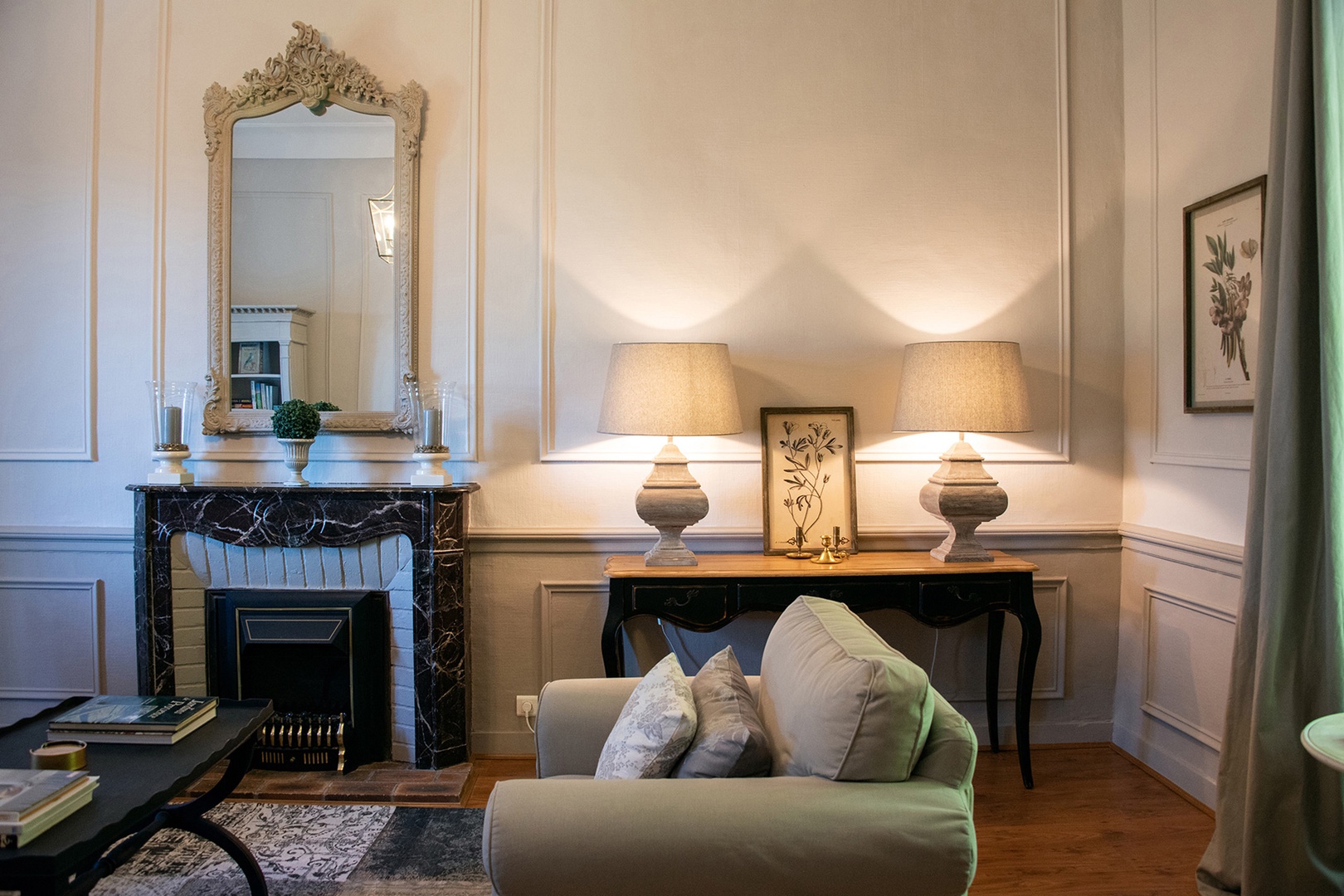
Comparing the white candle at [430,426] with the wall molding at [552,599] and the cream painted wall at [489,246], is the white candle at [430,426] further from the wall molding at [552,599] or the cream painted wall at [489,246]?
the wall molding at [552,599]

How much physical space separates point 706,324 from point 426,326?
1055 mm

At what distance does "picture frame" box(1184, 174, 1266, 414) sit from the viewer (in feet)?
8.71

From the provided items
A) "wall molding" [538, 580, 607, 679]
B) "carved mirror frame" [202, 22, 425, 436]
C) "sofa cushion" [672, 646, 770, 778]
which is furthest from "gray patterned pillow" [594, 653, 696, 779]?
"carved mirror frame" [202, 22, 425, 436]

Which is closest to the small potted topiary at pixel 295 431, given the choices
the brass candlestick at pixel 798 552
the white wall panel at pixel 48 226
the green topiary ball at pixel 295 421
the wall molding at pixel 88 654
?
the green topiary ball at pixel 295 421

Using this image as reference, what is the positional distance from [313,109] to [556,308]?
1.16m

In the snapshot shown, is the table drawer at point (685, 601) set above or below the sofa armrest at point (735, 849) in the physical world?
above

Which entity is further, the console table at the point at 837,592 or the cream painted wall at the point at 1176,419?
the console table at the point at 837,592

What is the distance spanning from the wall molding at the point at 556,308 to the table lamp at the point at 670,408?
0.32 m

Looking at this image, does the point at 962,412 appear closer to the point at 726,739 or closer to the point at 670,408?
the point at 670,408

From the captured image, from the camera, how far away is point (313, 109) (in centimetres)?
323

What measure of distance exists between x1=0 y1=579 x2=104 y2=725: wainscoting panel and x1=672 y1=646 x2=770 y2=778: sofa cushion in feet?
8.73

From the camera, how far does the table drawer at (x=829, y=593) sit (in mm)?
2908

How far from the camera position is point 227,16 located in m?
3.25

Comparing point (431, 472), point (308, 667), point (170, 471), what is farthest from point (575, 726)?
point (170, 471)
